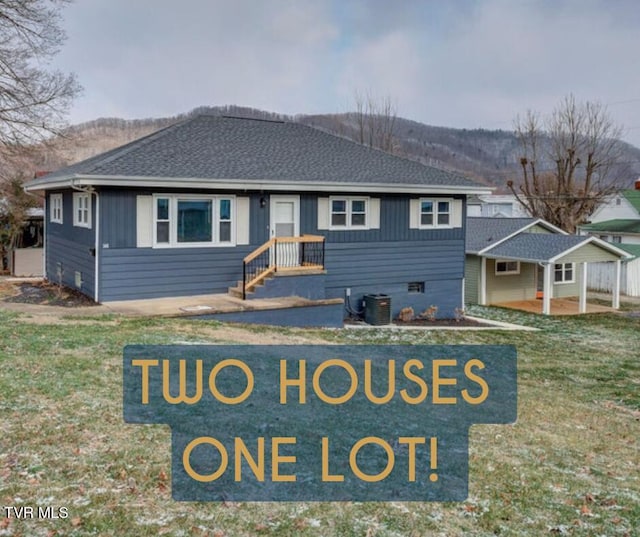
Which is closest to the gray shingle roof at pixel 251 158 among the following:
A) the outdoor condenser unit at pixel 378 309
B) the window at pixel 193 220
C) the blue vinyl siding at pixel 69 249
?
the window at pixel 193 220

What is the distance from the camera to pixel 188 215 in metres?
13.2

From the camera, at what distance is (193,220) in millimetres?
13258

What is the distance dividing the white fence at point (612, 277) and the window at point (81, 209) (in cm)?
2271

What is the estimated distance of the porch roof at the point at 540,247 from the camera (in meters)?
19.9

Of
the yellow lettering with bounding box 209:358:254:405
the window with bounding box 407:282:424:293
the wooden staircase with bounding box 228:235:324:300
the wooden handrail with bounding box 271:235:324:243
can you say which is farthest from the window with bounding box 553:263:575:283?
the yellow lettering with bounding box 209:358:254:405

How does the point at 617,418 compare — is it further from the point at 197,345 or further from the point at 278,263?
the point at 278,263

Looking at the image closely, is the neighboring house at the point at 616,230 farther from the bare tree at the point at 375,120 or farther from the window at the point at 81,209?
the window at the point at 81,209

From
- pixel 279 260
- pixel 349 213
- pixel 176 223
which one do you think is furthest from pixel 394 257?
pixel 176 223

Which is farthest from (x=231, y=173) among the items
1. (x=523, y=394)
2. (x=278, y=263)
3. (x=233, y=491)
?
(x=233, y=491)

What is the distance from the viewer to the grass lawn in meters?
3.64

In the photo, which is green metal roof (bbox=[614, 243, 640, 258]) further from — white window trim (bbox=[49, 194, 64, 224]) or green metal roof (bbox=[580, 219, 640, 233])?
white window trim (bbox=[49, 194, 64, 224])

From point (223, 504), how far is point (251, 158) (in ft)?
39.2

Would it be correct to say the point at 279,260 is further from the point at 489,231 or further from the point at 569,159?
the point at 569,159

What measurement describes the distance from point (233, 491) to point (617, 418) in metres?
5.09
